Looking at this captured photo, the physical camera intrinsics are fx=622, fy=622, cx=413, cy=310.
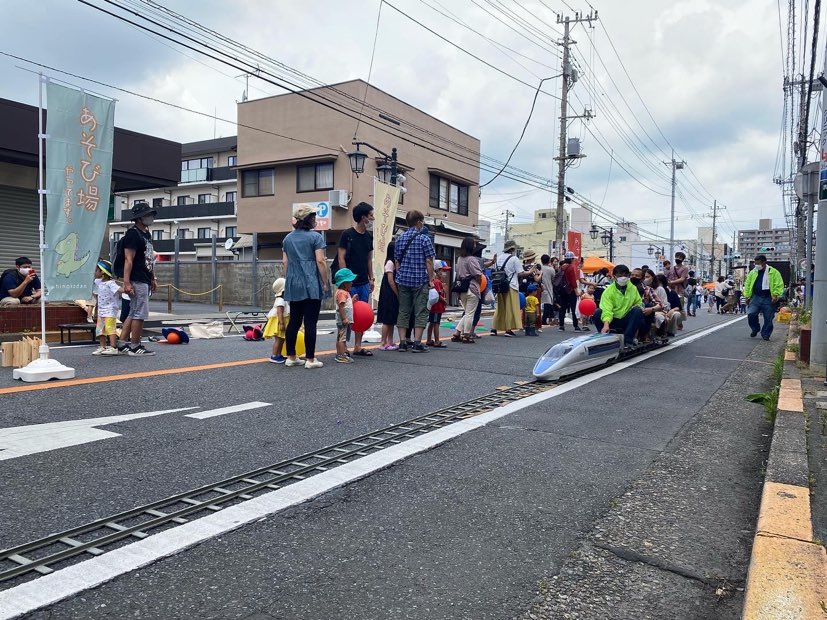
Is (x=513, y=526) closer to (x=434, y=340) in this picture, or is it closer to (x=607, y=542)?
(x=607, y=542)


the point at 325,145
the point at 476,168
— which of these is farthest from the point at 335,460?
the point at 476,168

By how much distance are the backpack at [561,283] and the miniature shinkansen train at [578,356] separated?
18.2ft

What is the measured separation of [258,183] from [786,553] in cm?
2803

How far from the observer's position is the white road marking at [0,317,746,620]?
202 cm

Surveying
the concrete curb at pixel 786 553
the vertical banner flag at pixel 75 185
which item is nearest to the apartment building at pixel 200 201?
the vertical banner flag at pixel 75 185

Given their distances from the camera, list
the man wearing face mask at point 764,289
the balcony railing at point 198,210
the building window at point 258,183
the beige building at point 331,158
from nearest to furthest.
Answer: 1. the man wearing face mask at point 764,289
2. the beige building at point 331,158
3. the building window at point 258,183
4. the balcony railing at point 198,210

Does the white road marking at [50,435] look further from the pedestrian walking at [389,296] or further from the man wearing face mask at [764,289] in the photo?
the man wearing face mask at [764,289]

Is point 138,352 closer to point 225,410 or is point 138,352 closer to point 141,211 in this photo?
point 141,211

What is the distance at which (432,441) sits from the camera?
4105mm

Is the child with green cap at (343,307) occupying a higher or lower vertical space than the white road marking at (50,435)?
higher

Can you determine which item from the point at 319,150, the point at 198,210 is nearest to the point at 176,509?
the point at 319,150

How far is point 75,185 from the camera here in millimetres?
6961

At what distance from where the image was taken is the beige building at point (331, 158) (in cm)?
2555

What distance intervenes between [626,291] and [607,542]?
650cm
